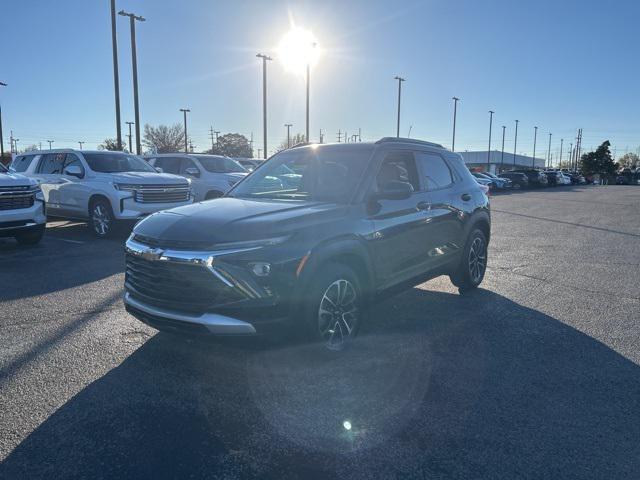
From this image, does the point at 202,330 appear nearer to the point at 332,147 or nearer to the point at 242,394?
the point at 242,394

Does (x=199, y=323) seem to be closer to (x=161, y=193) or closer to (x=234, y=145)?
(x=161, y=193)

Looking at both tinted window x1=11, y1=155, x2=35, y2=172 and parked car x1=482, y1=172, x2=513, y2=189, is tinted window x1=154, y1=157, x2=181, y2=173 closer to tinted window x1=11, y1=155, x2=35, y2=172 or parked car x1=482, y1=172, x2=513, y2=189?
tinted window x1=11, y1=155, x2=35, y2=172

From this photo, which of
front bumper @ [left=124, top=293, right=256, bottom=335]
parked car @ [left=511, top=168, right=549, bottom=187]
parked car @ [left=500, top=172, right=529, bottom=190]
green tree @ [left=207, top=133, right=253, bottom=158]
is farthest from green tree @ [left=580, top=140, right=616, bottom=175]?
front bumper @ [left=124, top=293, right=256, bottom=335]

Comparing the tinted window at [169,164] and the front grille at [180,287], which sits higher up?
the tinted window at [169,164]

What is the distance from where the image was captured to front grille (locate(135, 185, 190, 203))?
10578mm

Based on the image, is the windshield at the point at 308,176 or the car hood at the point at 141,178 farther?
the car hood at the point at 141,178

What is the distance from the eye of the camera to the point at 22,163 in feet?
42.1

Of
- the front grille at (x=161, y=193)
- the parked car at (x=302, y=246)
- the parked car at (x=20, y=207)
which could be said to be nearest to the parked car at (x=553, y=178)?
the front grille at (x=161, y=193)

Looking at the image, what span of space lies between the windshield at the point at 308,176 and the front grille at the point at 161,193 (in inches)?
233

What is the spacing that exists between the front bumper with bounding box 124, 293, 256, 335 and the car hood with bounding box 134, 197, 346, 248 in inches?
19.9

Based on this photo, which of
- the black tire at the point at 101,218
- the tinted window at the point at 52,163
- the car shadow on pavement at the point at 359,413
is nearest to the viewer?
the car shadow on pavement at the point at 359,413

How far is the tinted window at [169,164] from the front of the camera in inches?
574

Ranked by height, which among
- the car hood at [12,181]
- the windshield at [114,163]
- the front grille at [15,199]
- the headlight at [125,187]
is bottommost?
the front grille at [15,199]

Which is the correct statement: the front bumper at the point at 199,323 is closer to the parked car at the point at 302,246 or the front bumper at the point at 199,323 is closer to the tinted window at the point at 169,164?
the parked car at the point at 302,246
